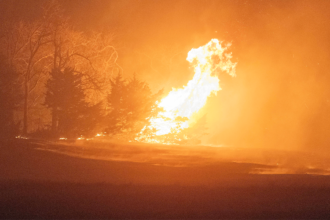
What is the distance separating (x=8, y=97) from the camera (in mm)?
21234

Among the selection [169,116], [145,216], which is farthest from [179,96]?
[145,216]

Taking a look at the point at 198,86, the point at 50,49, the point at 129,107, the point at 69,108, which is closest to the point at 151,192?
the point at 69,108

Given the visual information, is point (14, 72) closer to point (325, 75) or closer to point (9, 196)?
point (9, 196)

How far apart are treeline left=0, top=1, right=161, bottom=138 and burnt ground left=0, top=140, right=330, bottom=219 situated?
9208 millimetres

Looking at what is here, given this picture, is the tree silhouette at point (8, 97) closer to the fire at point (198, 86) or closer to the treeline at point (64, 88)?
the treeline at point (64, 88)

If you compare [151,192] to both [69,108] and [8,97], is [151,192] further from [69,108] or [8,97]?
[8,97]

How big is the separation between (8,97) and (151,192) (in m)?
17.1

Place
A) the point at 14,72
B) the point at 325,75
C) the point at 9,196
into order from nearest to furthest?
the point at 9,196 → the point at 14,72 → the point at 325,75

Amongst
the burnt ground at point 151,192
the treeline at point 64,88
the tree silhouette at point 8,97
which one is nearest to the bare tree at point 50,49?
the treeline at point 64,88

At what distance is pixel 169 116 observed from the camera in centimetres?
2325

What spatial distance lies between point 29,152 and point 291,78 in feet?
92.7

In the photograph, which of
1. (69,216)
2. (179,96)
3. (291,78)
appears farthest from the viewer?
(291,78)

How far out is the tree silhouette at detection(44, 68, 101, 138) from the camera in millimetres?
19453

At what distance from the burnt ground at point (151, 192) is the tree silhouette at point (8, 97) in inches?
407
